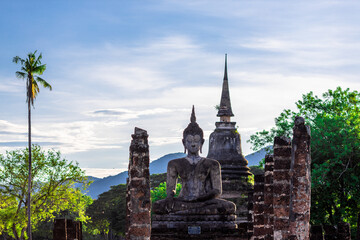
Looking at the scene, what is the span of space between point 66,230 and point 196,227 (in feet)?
13.2

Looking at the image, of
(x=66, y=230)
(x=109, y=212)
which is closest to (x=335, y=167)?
(x=66, y=230)

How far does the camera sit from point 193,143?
2152 centimetres

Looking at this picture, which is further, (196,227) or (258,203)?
(258,203)

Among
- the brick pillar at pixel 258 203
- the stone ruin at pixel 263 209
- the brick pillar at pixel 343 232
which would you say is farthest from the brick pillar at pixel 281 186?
the brick pillar at pixel 343 232

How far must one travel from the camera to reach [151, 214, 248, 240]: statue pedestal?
65.6ft

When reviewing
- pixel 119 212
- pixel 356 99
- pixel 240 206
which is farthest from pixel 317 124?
pixel 119 212

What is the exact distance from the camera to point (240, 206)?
3678cm

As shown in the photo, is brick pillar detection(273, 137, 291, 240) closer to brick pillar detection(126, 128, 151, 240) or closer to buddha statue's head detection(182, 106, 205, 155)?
brick pillar detection(126, 128, 151, 240)

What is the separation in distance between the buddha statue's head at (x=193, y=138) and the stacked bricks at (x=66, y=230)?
447 cm

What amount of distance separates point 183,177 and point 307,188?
7656mm

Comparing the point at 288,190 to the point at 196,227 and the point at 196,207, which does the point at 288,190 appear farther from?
the point at 196,207

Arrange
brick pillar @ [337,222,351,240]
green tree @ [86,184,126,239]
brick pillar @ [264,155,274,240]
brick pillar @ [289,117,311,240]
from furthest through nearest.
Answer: green tree @ [86,184,126,239] → brick pillar @ [337,222,351,240] → brick pillar @ [264,155,274,240] → brick pillar @ [289,117,311,240]

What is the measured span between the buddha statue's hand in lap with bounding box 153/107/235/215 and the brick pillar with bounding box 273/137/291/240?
4209 millimetres

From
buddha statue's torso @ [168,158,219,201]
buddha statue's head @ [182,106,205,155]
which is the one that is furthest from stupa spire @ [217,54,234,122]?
buddha statue's torso @ [168,158,219,201]
